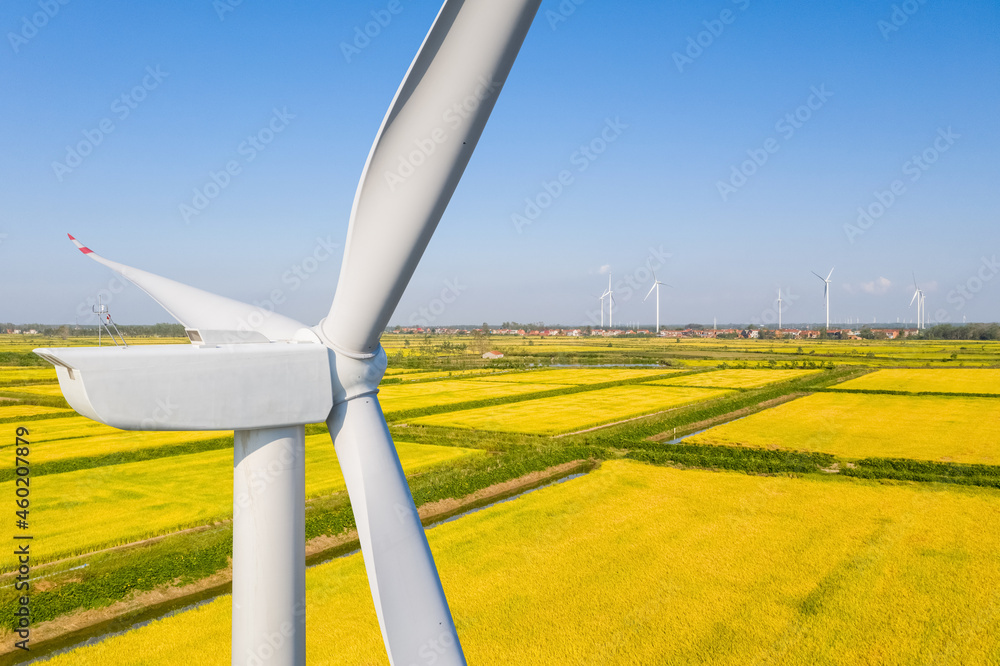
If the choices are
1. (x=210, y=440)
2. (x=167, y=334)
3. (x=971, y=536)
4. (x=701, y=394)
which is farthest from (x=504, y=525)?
(x=701, y=394)

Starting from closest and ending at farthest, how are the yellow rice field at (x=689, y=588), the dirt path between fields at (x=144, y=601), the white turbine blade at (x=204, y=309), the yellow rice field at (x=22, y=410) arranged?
the white turbine blade at (x=204, y=309) < the yellow rice field at (x=689, y=588) < the dirt path between fields at (x=144, y=601) < the yellow rice field at (x=22, y=410)

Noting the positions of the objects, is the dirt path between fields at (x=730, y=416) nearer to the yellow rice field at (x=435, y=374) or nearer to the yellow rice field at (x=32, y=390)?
the yellow rice field at (x=435, y=374)

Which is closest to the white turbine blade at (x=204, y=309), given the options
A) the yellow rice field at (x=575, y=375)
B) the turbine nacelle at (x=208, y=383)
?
the turbine nacelle at (x=208, y=383)

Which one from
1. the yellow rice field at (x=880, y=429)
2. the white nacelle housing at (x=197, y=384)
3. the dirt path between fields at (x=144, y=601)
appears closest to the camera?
the white nacelle housing at (x=197, y=384)

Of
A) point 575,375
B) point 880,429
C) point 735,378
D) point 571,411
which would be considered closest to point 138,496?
point 571,411

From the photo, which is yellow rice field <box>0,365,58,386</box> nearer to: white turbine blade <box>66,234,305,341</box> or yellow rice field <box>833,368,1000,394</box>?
white turbine blade <box>66,234,305,341</box>

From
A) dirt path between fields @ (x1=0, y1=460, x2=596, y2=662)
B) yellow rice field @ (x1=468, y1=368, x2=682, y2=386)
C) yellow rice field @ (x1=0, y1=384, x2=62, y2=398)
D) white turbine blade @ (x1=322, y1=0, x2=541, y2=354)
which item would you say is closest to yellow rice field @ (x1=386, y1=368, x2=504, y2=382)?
yellow rice field @ (x1=468, y1=368, x2=682, y2=386)
